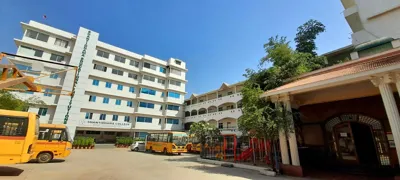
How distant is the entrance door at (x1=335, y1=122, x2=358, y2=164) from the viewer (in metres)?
10.9

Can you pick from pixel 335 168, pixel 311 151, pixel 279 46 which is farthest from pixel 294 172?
pixel 279 46

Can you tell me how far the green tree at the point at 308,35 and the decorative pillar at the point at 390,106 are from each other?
15.5m

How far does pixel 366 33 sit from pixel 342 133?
8.71 meters

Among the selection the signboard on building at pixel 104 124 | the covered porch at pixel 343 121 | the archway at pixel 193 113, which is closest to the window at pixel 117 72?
the signboard on building at pixel 104 124

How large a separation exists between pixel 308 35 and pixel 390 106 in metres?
17.7

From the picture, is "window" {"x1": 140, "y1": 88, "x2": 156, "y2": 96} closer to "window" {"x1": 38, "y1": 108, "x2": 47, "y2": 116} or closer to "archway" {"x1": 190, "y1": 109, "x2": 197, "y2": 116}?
"archway" {"x1": 190, "y1": 109, "x2": 197, "y2": 116}

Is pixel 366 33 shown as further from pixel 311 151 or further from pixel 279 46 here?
pixel 311 151

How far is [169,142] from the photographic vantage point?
19859mm

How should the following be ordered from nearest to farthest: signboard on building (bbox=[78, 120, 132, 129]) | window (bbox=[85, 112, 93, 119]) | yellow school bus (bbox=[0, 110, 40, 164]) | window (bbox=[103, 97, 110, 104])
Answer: yellow school bus (bbox=[0, 110, 40, 164]) < signboard on building (bbox=[78, 120, 132, 129]) < window (bbox=[85, 112, 93, 119]) < window (bbox=[103, 97, 110, 104])

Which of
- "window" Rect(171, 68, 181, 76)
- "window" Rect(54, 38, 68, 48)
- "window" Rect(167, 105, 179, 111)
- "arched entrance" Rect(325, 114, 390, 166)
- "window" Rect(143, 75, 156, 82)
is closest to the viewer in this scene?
A: "arched entrance" Rect(325, 114, 390, 166)

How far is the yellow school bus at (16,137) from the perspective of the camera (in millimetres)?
7898

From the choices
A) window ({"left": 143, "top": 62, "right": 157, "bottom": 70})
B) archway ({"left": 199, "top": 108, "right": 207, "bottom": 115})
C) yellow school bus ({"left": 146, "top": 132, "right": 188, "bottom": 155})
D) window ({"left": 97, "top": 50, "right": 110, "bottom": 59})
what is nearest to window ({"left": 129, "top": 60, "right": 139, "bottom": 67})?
window ({"left": 143, "top": 62, "right": 157, "bottom": 70})

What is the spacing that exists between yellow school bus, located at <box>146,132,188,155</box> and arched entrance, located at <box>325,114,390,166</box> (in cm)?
1365

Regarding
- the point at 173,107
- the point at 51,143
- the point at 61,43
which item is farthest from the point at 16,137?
the point at 173,107
